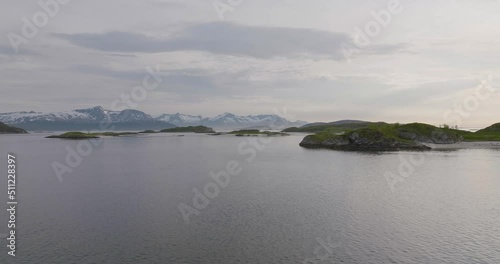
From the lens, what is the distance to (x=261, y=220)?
42.0 metres

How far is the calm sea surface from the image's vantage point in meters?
32.1

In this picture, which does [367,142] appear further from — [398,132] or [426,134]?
[426,134]

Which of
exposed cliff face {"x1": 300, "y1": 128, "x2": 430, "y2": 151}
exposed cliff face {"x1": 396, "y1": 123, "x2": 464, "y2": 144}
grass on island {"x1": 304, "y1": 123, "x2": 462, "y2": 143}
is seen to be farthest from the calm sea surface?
exposed cliff face {"x1": 396, "y1": 123, "x2": 464, "y2": 144}

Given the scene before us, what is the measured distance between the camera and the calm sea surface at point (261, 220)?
32.1m

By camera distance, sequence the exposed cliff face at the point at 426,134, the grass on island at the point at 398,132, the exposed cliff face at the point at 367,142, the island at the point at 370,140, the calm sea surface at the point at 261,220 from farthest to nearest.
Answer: the exposed cliff face at the point at 426,134 < the grass on island at the point at 398,132 < the exposed cliff face at the point at 367,142 < the island at the point at 370,140 < the calm sea surface at the point at 261,220

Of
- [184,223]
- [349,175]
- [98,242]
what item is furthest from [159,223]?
[349,175]

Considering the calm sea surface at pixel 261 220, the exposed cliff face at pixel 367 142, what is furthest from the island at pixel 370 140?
the calm sea surface at pixel 261 220

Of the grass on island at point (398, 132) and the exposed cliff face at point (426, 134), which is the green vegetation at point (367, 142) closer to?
the grass on island at point (398, 132)

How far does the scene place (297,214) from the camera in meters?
45.0

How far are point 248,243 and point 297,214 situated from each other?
40.3ft

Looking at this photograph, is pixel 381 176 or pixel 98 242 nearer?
pixel 98 242

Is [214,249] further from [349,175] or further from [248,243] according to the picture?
[349,175]

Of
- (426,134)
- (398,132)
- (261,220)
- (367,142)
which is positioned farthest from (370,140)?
(261,220)

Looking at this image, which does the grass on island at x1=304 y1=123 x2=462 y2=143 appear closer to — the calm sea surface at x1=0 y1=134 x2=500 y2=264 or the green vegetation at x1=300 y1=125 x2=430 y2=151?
the green vegetation at x1=300 y1=125 x2=430 y2=151
